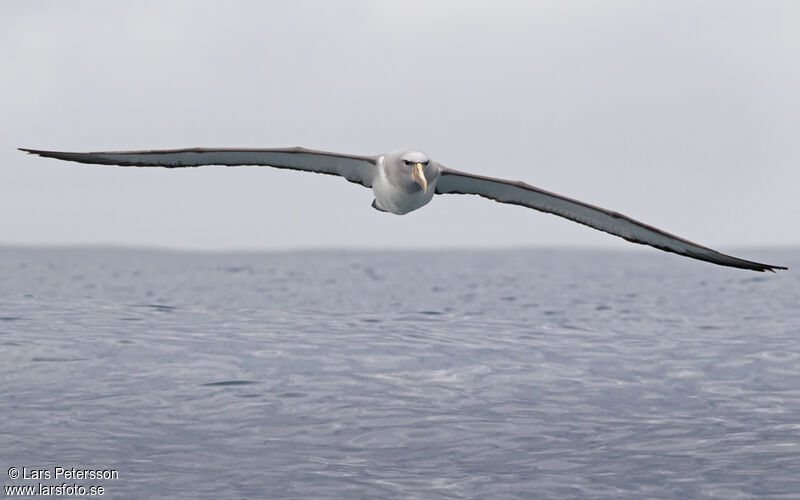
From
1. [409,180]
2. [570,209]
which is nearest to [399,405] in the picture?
[570,209]

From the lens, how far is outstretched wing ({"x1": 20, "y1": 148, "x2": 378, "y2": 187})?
13.4 meters

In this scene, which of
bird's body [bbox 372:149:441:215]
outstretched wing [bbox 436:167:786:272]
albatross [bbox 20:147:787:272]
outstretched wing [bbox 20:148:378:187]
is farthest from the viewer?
outstretched wing [bbox 436:167:786:272]

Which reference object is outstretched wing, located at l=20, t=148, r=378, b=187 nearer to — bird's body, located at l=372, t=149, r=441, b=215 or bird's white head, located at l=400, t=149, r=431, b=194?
bird's body, located at l=372, t=149, r=441, b=215

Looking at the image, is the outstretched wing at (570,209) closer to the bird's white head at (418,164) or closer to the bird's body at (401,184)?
the bird's body at (401,184)

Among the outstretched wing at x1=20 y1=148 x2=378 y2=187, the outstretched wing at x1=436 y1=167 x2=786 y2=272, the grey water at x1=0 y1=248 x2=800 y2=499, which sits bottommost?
the grey water at x1=0 y1=248 x2=800 y2=499

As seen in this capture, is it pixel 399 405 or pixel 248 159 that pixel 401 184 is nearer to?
pixel 248 159

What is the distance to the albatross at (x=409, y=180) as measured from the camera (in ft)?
46.0

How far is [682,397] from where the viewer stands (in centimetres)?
2239

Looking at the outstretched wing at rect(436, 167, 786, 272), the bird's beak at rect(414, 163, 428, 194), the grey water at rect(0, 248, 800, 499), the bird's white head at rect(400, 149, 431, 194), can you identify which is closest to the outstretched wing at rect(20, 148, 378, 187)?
the bird's white head at rect(400, 149, 431, 194)

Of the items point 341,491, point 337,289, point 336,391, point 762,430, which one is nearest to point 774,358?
point 762,430

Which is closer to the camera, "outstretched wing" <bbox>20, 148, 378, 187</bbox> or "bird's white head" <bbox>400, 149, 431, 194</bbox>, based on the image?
"outstretched wing" <bbox>20, 148, 378, 187</bbox>

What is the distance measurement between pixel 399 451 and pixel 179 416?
502cm

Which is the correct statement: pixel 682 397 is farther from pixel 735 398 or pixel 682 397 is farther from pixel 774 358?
pixel 774 358

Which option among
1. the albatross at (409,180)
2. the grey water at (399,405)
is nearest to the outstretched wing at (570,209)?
the albatross at (409,180)
